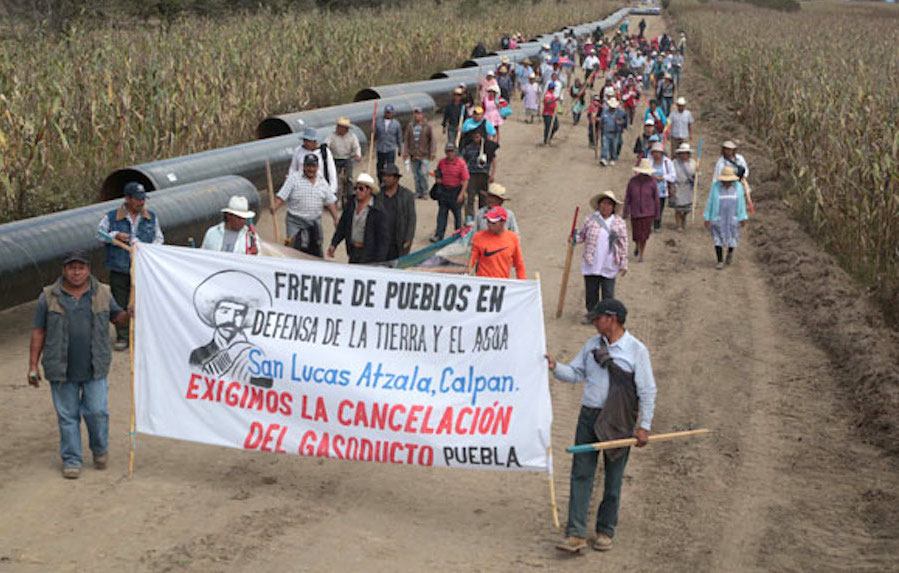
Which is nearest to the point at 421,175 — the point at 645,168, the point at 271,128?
the point at 271,128

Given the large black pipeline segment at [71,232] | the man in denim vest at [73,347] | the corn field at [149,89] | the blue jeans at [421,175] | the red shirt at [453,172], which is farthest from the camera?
the blue jeans at [421,175]

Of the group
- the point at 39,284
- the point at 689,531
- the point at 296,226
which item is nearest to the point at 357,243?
the point at 296,226

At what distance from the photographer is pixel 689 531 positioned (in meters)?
8.49

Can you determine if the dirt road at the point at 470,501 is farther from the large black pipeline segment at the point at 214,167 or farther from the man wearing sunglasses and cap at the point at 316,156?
the large black pipeline segment at the point at 214,167

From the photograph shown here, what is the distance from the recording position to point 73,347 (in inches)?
336

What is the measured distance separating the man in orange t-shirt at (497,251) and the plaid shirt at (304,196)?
2490 millimetres

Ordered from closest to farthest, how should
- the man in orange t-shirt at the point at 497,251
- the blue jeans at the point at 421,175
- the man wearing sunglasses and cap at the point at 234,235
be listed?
the man wearing sunglasses and cap at the point at 234,235 → the man in orange t-shirt at the point at 497,251 → the blue jeans at the point at 421,175

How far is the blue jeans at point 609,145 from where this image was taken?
25484mm

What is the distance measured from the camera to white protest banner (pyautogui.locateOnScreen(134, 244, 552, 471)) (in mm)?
8359

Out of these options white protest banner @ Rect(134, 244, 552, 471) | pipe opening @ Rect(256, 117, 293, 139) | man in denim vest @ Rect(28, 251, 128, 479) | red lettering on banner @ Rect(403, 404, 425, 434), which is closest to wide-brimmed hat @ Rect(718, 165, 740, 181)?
pipe opening @ Rect(256, 117, 293, 139)

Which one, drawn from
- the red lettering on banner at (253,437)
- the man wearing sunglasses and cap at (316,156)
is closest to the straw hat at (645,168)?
the man wearing sunglasses and cap at (316,156)

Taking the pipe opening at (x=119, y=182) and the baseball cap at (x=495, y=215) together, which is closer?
the baseball cap at (x=495, y=215)

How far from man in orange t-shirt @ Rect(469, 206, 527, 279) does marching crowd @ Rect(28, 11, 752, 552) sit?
1 centimetres

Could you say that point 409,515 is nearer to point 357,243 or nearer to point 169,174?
point 357,243
